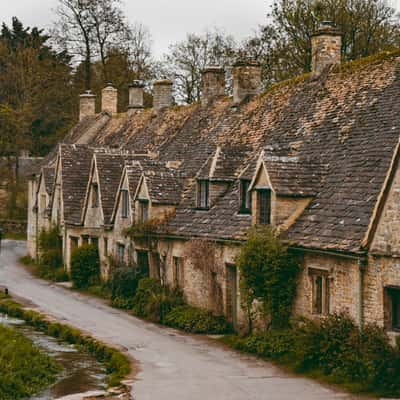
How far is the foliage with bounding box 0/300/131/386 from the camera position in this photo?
24.3 meters

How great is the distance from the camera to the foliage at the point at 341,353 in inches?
811

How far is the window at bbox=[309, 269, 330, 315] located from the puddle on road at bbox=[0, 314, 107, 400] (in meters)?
6.05

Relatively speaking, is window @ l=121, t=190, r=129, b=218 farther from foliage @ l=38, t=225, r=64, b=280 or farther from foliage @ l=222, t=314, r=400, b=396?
foliage @ l=222, t=314, r=400, b=396

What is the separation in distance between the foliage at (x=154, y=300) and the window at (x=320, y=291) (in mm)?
8102

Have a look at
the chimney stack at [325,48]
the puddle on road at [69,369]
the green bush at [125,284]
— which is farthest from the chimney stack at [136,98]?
the puddle on road at [69,369]

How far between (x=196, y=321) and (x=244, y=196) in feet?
14.7

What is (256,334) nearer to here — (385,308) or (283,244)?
(283,244)

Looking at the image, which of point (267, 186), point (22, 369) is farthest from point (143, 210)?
point (22, 369)

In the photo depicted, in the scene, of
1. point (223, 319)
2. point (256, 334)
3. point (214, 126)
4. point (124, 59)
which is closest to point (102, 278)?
point (214, 126)

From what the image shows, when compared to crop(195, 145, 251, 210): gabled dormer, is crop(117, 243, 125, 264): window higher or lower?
lower

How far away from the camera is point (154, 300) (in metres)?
32.9

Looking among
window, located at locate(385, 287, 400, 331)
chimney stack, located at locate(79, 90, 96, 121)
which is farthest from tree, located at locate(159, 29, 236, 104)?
window, located at locate(385, 287, 400, 331)

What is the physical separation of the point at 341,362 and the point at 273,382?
1.70 metres

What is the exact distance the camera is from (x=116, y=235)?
1574 inches
